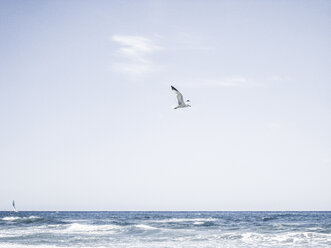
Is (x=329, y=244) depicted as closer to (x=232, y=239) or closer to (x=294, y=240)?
(x=294, y=240)

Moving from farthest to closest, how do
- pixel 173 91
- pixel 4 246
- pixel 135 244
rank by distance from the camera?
pixel 135 244 → pixel 4 246 → pixel 173 91

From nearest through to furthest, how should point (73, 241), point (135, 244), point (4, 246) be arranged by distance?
point (4, 246), point (135, 244), point (73, 241)

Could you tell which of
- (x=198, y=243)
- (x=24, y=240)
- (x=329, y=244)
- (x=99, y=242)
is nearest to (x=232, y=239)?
(x=198, y=243)

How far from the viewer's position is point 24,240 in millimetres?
20234

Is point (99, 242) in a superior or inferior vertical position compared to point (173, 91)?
inferior

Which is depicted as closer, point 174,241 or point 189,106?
point 189,106

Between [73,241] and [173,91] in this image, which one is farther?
[73,241]

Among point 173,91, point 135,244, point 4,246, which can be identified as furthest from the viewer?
point 135,244

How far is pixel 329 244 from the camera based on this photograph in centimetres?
1820

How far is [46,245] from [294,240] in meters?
12.5

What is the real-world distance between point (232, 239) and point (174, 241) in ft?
10.8

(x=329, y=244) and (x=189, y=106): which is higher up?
(x=189, y=106)

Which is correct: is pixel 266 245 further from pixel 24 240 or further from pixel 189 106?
pixel 24 240

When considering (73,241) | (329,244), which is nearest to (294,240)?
(329,244)
